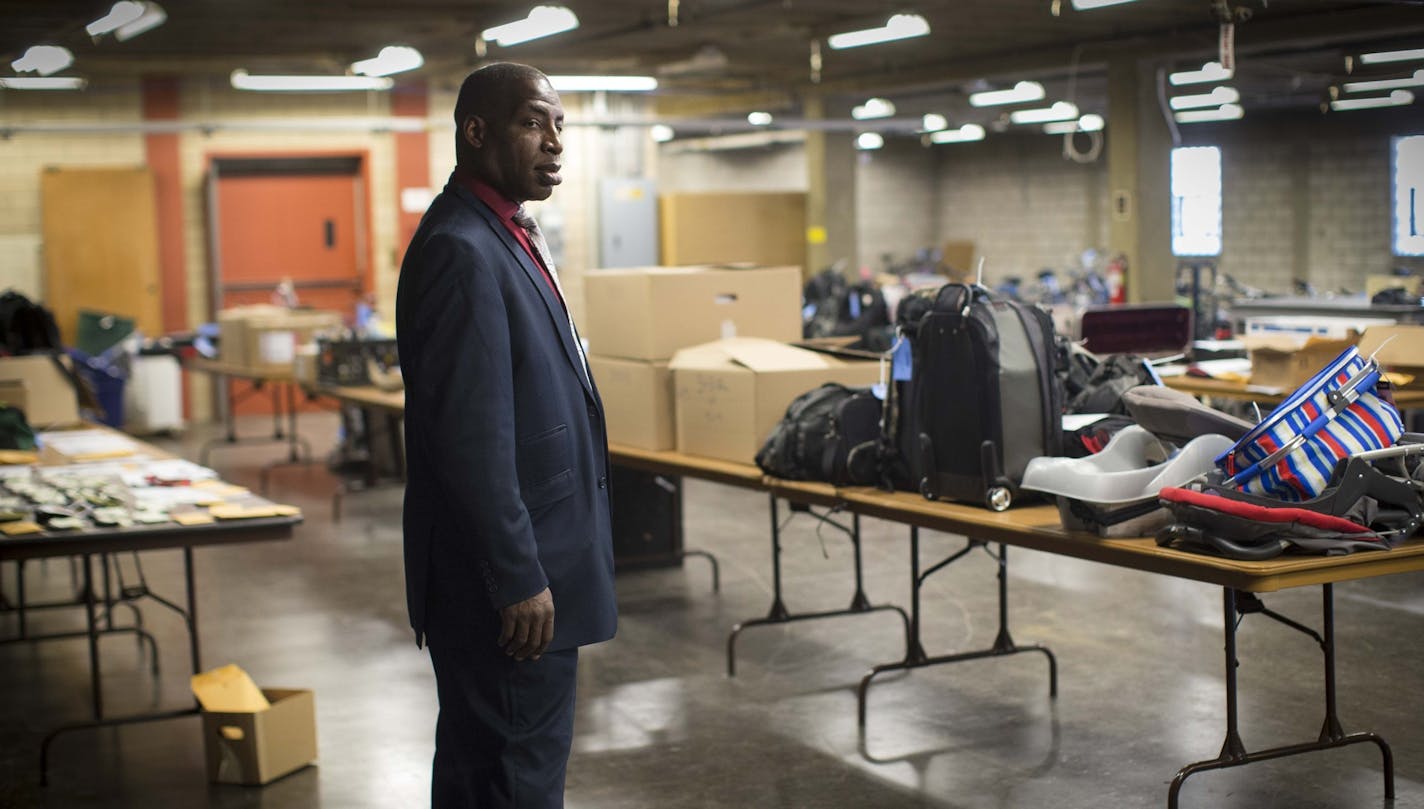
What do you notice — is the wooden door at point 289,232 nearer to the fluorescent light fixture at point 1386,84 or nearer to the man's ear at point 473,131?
the fluorescent light fixture at point 1386,84

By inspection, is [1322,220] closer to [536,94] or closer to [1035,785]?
[1035,785]

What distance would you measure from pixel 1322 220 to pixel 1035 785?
15418 mm

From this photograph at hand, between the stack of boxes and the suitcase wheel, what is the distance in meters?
1.04

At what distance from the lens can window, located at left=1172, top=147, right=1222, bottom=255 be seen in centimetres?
1145

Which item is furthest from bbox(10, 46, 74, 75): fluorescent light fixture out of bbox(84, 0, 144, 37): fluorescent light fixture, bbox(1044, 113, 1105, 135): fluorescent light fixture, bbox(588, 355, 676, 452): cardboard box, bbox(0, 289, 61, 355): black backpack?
bbox(1044, 113, 1105, 135): fluorescent light fixture

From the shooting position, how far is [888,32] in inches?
408

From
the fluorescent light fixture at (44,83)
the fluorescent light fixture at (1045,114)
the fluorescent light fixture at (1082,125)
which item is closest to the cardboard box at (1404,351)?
the fluorescent light fixture at (44,83)

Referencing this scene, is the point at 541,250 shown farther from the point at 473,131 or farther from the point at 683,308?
the point at 683,308

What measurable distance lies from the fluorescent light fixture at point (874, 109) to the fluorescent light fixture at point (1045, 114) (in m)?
1.61

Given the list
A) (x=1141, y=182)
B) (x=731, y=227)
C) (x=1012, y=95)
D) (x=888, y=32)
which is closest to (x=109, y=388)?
A: (x=731, y=227)

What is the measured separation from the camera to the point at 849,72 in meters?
13.9

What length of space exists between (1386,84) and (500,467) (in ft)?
23.5

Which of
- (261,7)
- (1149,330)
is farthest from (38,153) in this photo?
(1149,330)

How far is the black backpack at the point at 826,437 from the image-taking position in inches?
162
